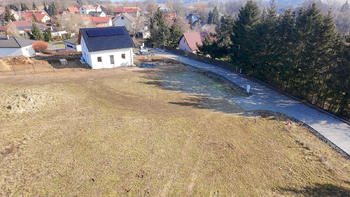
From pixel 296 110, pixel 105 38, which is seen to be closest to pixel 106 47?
pixel 105 38

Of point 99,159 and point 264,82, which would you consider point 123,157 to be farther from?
point 264,82

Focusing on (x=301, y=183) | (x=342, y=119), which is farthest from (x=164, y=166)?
(x=342, y=119)

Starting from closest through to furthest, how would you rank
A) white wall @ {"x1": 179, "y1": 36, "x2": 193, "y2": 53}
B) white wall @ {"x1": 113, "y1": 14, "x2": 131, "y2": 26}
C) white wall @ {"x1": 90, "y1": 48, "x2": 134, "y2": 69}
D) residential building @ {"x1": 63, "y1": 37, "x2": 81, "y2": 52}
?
white wall @ {"x1": 90, "y1": 48, "x2": 134, "y2": 69}
residential building @ {"x1": 63, "y1": 37, "x2": 81, "y2": 52}
white wall @ {"x1": 179, "y1": 36, "x2": 193, "y2": 53}
white wall @ {"x1": 113, "y1": 14, "x2": 131, "y2": 26}

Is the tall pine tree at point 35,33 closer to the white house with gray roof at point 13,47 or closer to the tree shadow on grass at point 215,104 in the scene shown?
the white house with gray roof at point 13,47

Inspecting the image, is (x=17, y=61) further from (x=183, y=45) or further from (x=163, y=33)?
(x=183, y=45)

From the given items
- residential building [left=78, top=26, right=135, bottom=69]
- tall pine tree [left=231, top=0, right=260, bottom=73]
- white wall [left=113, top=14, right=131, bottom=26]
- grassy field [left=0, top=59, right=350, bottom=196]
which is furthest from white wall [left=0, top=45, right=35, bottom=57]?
white wall [left=113, top=14, right=131, bottom=26]

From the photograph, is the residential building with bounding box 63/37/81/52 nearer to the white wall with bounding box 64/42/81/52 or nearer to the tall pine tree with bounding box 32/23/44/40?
the white wall with bounding box 64/42/81/52

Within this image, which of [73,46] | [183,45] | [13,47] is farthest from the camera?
[183,45]
